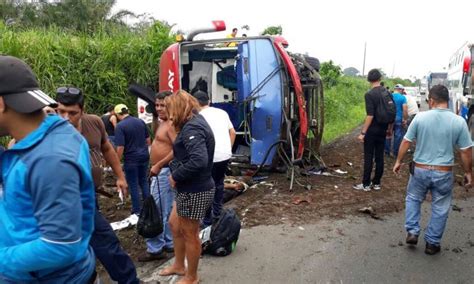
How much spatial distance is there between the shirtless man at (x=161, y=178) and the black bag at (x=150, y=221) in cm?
29

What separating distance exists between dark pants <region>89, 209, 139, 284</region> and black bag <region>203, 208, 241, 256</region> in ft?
3.37

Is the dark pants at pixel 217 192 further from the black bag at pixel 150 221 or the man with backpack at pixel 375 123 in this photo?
the man with backpack at pixel 375 123

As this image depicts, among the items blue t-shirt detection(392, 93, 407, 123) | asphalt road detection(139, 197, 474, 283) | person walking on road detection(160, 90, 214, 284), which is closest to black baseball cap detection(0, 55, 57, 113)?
person walking on road detection(160, 90, 214, 284)

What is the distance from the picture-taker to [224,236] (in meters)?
4.11

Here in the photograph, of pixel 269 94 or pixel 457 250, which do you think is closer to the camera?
pixel 457 250

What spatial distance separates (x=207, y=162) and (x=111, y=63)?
625cm

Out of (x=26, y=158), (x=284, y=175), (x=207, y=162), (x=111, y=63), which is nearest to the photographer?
(x=26, y=158)

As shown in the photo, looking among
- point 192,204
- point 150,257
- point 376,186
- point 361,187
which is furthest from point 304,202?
point 192,204

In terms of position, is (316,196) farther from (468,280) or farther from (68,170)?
(68,170)

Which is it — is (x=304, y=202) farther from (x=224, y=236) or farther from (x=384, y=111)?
(x=224, y=236)

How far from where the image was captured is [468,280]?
367 cm

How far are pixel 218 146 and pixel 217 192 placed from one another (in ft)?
1.83

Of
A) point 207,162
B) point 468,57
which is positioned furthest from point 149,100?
point 468,57

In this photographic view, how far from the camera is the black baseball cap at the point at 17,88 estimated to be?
152cm
